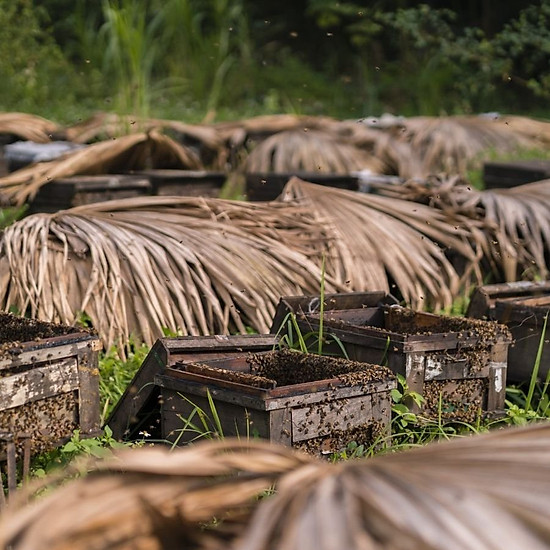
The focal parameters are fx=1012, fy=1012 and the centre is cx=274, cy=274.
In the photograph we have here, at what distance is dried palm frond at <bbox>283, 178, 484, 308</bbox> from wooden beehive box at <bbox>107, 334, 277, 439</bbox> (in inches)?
55.1

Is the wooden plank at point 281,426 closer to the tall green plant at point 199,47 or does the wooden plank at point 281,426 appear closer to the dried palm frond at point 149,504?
the dried palm frond at point 149,504

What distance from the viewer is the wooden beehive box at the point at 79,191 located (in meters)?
6.44

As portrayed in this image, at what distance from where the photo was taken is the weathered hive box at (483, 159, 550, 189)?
739 centimetres

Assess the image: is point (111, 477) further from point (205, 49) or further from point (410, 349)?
point (205, 49)

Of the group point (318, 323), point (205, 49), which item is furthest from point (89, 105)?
point (318, 323)

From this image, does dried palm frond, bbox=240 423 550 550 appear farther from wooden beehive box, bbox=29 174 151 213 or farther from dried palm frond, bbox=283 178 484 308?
wooden beehive box, bbox=29 174 151 213

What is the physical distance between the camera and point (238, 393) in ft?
10.9

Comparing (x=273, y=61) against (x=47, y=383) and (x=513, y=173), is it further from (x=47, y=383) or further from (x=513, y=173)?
(x=47, y=383)

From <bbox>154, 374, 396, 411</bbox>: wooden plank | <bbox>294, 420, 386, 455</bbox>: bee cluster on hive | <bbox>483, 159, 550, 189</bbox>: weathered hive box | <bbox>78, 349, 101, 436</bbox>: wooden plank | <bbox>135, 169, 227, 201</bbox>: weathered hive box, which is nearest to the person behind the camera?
<bbox>154, 374, 396, 411</bbox>: wooden plank

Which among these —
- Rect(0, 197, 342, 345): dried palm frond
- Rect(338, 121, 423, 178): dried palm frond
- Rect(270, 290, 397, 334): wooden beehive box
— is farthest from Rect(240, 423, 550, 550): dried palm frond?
Rect(338, 121, 423, 178): dried palm frond

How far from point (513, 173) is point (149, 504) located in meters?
6.69

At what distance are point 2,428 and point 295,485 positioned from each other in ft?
7.37

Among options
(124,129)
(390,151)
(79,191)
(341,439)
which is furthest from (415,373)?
(390,151)

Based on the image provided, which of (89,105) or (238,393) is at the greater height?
(89,105)
